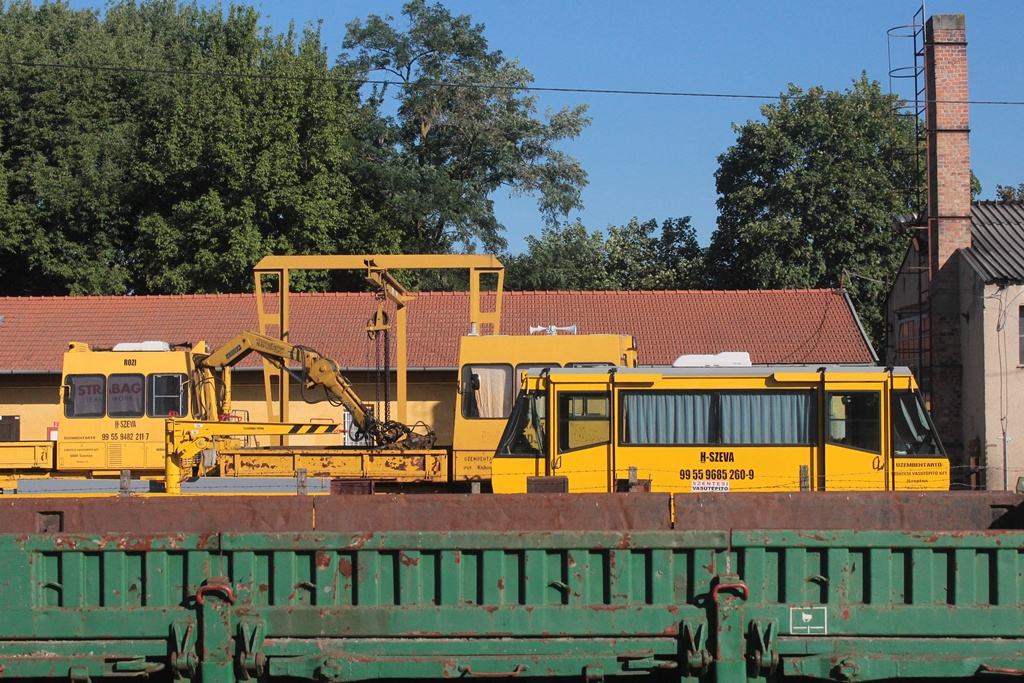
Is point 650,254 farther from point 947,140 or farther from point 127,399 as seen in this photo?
point 127,399

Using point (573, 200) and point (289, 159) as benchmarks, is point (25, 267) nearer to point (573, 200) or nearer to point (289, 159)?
point (289, 159)

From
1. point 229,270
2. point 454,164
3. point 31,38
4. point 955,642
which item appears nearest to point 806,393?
point 955,642

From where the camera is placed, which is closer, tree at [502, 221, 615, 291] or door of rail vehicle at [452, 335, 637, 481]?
door of rail vehicle at [452, 335, 637, 481]

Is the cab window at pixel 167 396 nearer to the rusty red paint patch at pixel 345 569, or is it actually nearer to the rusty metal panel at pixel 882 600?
the rusty red paint patch at pixel 345 569

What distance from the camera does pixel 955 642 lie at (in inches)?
242

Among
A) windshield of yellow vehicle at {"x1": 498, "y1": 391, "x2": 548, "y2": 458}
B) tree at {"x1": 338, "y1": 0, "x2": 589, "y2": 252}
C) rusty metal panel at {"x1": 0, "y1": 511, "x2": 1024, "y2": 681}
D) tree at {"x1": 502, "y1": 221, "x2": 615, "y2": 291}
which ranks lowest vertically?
rusty metal panel at {"x1": 0, "y1": 511, "x2": 1024, "y2": 681}

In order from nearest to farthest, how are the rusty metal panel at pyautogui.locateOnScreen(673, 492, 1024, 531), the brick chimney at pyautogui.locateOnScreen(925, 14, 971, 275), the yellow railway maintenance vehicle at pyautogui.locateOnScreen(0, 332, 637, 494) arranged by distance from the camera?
the rusty metal panel at pyautogui.locateOnScreen(673, 492, 1024, 531) → the yellow railway maintenance vehicle at pyautogui.locateOnScreen(0, 332, 637, 494) → the brick chimney at pyautogui.locateOnScreen(925, 14, 971, 275)

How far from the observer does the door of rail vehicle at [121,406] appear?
18078 mm

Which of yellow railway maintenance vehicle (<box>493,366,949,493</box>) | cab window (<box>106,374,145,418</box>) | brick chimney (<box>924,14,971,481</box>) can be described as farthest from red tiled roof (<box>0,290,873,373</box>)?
yellow railway maintenance vehicle (<box>493,366,949,493</box>)

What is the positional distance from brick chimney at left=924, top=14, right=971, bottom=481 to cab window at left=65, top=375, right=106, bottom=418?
18.1 m

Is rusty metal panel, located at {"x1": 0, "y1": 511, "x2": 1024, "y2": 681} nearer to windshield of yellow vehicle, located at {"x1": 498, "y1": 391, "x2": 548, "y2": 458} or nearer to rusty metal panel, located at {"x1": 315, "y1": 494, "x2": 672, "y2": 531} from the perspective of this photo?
rusty metal panel, located at {"x1": 315, "y1": 494, "x2": 672, "y2": 531}

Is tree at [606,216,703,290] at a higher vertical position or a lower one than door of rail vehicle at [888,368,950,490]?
higher

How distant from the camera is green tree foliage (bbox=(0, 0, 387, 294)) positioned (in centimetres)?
3522

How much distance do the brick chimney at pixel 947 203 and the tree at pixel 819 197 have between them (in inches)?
328
